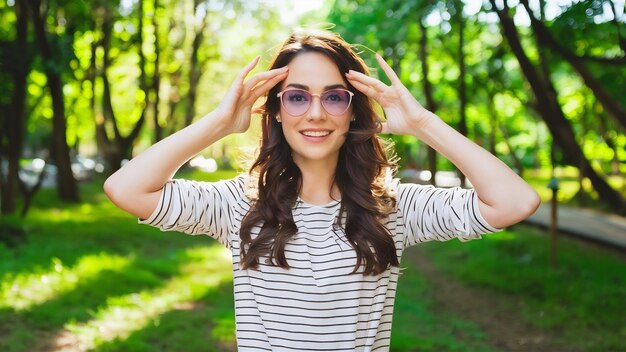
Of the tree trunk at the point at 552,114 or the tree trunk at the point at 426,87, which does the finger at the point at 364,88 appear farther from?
the tree trunk at the point at 426,87

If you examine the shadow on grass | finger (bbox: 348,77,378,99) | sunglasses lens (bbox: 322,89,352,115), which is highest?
finger (bbox: 348,77,378,99)

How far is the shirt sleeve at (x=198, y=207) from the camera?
Result: 8.21 ft

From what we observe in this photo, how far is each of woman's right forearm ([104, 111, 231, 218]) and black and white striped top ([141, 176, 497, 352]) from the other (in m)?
0.04

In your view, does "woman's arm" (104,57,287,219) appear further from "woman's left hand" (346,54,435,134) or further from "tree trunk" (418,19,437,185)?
"tree trunk" (418,19,437,185)

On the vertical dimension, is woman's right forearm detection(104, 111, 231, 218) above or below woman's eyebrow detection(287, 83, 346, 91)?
below

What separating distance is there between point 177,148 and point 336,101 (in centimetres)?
54

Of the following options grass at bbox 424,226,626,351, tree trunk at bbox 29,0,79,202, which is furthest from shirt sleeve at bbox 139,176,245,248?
tree trunk at bbox 29,0,79,202

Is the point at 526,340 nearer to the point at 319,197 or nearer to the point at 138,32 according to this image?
the point at 319,197

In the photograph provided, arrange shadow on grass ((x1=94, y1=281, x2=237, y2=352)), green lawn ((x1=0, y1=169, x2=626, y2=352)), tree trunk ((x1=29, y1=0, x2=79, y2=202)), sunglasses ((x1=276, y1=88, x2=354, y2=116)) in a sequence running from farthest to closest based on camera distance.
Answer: tree trunk ((x1=29, y1=0, x2=79, y2=202)) → green lawn ((x1=0, y1=169, x2=626, y2=352)) → shadow on grass ((x1=94, y1=281, x2=237, y2=352)) → sunglasses ((x1=276, y1=88, x2=354, y2=116))

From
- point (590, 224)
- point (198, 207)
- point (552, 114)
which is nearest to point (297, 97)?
point (198, 207)

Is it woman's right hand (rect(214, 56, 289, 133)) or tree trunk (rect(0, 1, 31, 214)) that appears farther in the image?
tree trunk (rect(0, 1, 31, 214))

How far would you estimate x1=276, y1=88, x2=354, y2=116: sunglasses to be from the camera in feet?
8.37

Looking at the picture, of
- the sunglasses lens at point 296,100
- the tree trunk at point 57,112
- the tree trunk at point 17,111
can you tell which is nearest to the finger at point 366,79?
the sunglasses lens at point 296,100

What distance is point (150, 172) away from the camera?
247 cm
